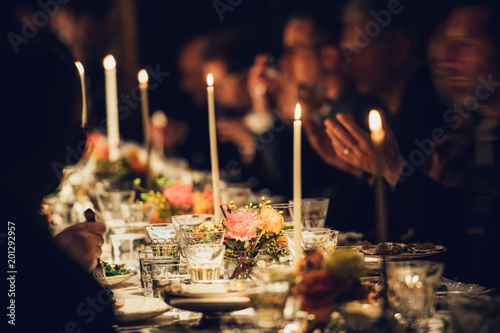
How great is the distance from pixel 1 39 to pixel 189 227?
0.74 m

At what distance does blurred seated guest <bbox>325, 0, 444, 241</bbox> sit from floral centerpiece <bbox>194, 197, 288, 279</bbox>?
98cm

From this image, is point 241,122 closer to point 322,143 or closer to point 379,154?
point 322,143

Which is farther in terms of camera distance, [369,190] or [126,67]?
[126,67]

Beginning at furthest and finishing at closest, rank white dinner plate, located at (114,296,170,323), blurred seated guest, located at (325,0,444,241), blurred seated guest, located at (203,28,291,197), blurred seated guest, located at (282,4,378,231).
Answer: blurred seated guest, located at (203,28,291,197), blurred seated guest, located at (282,4,378,231), blurred seated guest, located at (325,0,444,241), white dinner plate, located at (114,296,170,323)

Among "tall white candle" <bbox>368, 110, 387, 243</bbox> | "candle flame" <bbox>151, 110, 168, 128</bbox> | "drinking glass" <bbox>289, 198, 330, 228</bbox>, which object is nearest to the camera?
"tall white candle" <bbox>368, 110, 387, 243</bbox>

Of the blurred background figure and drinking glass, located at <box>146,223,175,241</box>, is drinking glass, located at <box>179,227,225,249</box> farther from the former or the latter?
the blurred background figure

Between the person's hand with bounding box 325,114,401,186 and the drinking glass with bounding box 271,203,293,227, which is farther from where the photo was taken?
the person's hand with bounding box 325,114,401,186

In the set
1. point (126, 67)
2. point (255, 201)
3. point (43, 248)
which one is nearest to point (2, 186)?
point (43, 248)

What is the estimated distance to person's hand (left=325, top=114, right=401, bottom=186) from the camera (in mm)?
2850

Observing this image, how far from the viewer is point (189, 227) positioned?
6.40 ft

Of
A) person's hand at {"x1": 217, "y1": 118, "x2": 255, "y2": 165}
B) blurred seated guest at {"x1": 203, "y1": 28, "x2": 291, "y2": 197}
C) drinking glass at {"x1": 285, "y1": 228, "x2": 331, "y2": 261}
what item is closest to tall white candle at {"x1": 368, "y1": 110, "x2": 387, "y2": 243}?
drinking glass at {"x1": 285, "y1": 228, "x2": 331, "y2": 261}

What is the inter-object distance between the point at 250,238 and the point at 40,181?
592 mm

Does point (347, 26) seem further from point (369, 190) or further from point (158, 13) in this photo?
point (158, 13)

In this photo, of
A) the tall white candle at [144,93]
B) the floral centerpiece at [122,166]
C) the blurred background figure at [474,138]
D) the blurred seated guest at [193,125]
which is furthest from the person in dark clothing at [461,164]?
the blurred seated guest at [193,125]
